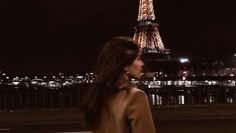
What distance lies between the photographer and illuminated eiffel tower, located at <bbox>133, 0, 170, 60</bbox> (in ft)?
298

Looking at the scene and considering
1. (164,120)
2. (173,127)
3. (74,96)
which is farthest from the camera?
(74,96)

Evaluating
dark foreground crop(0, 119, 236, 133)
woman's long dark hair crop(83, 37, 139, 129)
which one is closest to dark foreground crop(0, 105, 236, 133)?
dark foreground crop(0, 119, 236, 133)

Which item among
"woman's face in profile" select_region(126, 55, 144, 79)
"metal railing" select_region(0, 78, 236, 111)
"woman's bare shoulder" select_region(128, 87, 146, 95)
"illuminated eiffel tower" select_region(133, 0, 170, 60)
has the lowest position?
"metal railing" select_region(0, 78, 236, 111)

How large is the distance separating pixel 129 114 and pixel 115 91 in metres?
0.21

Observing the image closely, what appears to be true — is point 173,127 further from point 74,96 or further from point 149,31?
point 149,31

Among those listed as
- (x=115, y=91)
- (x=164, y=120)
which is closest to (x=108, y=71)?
(x=115, y=91)

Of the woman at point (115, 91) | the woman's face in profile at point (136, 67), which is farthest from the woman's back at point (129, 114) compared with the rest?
the woman's face in profile at point (136, 67)

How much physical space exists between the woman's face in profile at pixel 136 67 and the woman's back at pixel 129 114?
0.11 metres

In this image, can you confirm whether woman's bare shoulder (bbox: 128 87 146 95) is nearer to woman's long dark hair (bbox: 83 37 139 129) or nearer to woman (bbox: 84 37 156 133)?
woman (bbox: 84 37 156 133)

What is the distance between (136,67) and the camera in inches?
126

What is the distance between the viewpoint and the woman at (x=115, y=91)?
10.0 feet

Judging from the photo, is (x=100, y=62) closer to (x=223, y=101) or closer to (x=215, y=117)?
(x=215, y=117)

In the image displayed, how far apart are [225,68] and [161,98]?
44833 millimetres

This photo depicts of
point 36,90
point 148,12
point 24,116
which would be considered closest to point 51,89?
point 36,90
